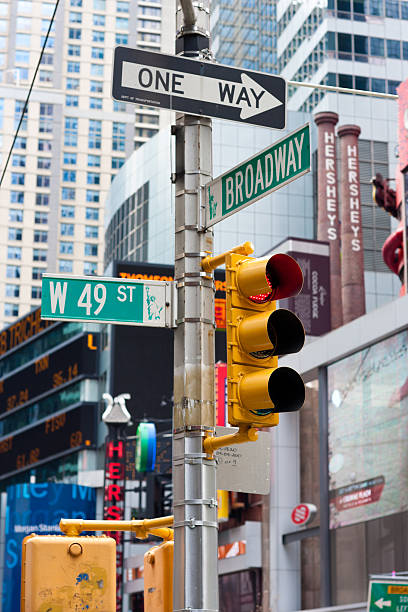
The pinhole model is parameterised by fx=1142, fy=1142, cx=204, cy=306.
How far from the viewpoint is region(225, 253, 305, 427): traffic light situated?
6.49 metres

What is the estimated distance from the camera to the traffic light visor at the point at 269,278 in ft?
22.4

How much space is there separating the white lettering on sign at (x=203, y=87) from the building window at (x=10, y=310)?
15482 cm

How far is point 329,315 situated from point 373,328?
33.9 meters

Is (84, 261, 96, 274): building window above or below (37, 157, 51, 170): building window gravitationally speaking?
below

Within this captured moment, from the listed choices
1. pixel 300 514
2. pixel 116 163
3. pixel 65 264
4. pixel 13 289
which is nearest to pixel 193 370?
pixel 300 514

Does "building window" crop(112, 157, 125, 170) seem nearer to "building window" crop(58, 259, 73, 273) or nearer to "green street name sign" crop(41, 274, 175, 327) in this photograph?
"building window" crop(58, 259, 73, 273)

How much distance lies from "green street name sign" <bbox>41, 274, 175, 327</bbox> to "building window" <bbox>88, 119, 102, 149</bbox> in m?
166

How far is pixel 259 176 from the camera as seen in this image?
736 cm

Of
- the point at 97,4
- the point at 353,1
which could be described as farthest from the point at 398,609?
the point at 97,4

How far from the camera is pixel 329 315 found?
66.8m

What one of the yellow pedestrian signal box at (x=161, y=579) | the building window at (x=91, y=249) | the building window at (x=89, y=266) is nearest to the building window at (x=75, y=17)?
the building window at (x=91, y=249)

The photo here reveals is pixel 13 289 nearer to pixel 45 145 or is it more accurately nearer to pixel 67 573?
pixel 45 145

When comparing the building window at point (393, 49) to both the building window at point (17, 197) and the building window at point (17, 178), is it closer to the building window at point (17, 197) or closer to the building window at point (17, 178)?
the building window at point (17, 197)

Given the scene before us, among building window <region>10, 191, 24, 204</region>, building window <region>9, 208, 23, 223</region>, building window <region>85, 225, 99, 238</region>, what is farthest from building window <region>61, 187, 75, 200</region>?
building window <region>9, 208, 23, 223</region>
